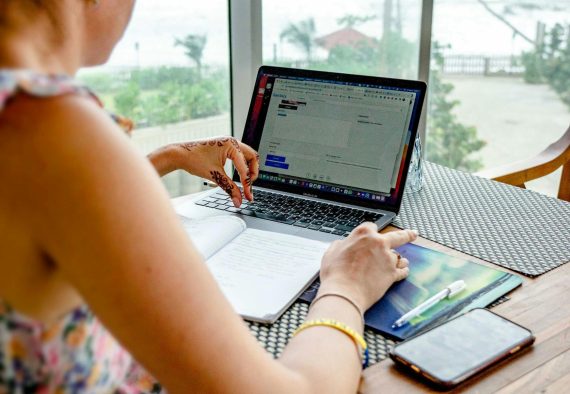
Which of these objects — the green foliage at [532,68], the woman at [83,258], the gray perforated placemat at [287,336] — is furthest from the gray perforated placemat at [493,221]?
the green foliage at [532,68]

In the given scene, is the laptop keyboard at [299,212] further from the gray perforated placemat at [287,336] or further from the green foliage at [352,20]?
the green foliage at [352,20]

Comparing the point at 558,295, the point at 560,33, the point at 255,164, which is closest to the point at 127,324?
the point at 558,295

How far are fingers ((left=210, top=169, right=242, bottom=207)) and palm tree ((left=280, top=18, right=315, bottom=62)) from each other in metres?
0.95

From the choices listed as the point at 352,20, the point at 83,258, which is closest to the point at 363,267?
the point at 83,258

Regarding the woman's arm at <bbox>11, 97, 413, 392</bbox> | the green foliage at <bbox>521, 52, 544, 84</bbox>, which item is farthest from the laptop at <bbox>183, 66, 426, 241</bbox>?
the green foliage at <bbox>521, 52, 544, 84</bbox>

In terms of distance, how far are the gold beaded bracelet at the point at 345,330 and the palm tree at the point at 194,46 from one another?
50.6 inches

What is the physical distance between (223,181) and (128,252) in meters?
0.73

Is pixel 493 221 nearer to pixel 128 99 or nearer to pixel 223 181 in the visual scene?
pixel 223 181

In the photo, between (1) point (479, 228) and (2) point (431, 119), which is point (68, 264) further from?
(2) point (431, 119)

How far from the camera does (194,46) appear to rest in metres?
1.89

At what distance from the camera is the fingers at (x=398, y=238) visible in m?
0.97

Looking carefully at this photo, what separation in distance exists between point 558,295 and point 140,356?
2.01ft

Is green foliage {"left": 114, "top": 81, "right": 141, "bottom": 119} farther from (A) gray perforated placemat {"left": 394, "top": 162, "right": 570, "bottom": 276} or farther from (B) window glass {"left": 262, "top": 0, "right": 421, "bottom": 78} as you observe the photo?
(A) gray perforated placemat {"left": 394, "top": 162, "right": 570, "bottom": 276}

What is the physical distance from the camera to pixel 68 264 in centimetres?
51
